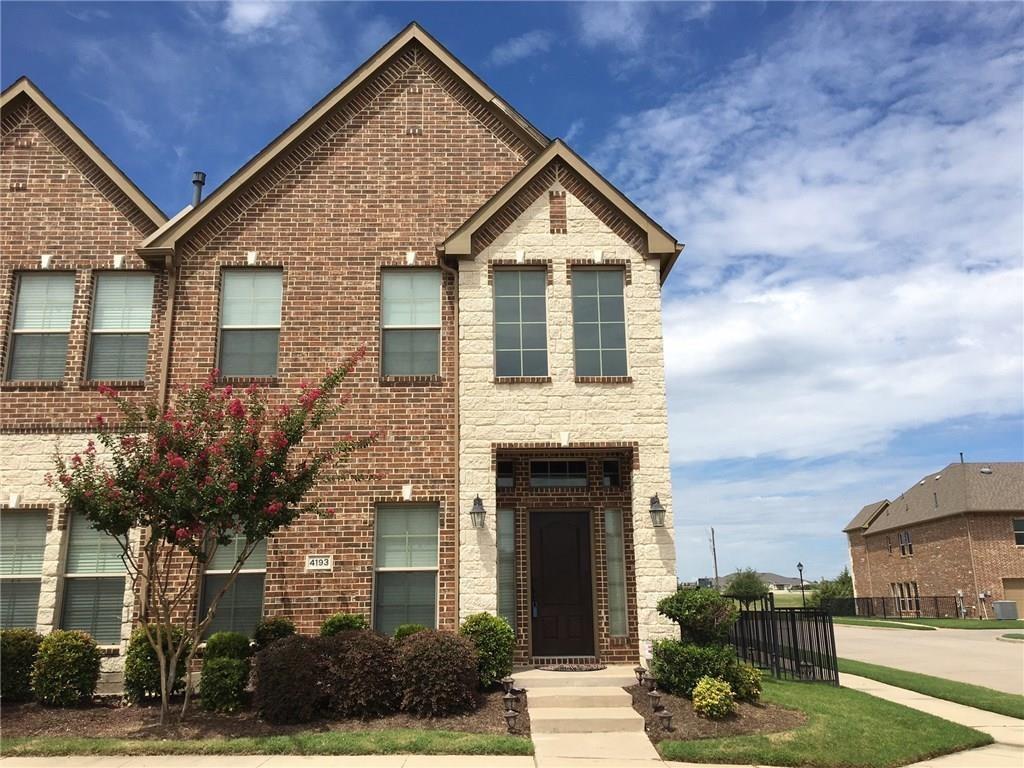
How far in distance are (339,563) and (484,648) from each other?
2979 millimetres

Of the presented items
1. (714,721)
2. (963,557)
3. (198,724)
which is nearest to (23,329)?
(198,724)

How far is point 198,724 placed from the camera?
9.93m

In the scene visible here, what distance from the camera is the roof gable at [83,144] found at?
46.1 ft

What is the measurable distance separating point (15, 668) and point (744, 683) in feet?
34.4

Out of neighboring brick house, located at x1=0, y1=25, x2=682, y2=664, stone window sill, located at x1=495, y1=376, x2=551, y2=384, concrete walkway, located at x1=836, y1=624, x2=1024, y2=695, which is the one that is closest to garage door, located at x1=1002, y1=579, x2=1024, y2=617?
concrete walkway, located at x1=836, y1=624, x2=1024, y2=695

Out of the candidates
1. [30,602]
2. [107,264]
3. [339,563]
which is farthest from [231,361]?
[30,602]

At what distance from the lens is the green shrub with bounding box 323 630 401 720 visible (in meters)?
10.1

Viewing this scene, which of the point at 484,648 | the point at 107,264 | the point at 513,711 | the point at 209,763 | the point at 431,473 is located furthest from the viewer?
the point at 107,264

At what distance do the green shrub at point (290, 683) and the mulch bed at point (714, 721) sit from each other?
173 inches

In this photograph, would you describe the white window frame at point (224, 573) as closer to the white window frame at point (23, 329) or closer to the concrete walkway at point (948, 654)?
the white window frame at point (23, 329)

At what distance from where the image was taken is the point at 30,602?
1241 cm

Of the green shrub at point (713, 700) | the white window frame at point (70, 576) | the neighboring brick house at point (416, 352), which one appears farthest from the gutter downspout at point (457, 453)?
the white window frame at point (70, 576)

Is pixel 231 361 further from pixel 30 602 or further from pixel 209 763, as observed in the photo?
pixel 209 763

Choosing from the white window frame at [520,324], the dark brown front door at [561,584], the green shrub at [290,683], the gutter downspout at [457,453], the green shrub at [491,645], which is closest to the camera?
the green shrub at [290,683]
